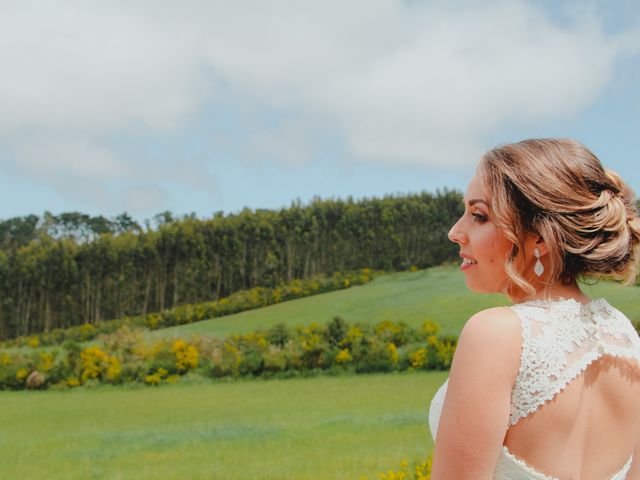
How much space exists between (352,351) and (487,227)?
905cm

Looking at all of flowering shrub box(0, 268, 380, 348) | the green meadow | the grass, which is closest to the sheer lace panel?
the green meadow

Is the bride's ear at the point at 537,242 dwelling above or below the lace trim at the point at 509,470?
above

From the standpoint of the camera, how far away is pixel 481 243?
1414 mm

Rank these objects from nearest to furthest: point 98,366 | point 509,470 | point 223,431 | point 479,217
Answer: point 509,470, point 479,217, point 223,431, point 98,366

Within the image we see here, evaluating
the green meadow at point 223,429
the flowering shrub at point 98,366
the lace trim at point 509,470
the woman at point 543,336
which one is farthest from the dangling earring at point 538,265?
the flowering shrub at point 98,366

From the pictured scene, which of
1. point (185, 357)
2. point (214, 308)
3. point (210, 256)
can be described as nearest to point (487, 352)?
point (185, 357)

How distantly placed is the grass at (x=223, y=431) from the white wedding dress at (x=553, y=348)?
12.0ft

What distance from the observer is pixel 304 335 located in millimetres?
11172

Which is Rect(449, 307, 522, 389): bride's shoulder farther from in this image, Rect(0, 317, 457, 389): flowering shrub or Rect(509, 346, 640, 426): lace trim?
Rect(0, 317, 457, 389): flowering shrub

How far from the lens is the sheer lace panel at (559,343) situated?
1261mm

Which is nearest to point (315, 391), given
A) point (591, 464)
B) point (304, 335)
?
point (304, 335)

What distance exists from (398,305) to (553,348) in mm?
15154

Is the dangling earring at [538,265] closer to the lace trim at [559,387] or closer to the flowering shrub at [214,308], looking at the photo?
the lace trim at [559,387]

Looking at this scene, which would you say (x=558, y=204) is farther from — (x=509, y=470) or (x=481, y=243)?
(x=509, y=470)
